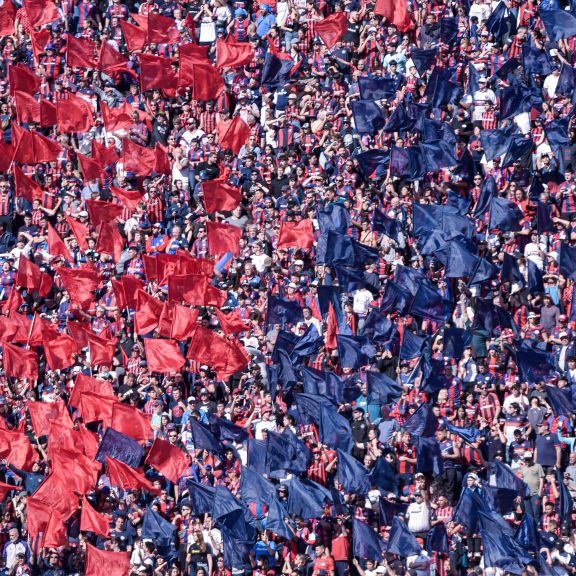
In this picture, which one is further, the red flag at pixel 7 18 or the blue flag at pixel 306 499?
the red flag at pixel 7 18

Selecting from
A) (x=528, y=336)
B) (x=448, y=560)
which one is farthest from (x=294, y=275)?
(x=448, y=560)

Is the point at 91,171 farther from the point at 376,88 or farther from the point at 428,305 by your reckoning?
the point at 428,305

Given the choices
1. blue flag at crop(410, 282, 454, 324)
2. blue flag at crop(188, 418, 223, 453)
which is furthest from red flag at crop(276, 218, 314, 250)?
blue flag at crop(188, 418, 223, 453)

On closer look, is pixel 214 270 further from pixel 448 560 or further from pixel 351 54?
pixel 448 560

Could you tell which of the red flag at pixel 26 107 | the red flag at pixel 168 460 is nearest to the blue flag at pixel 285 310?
the red flag at pixel 168 460

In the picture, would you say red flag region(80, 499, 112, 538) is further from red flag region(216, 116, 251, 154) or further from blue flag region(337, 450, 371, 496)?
red flag region(216, 116, 251, 154)

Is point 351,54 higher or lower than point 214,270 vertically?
higher

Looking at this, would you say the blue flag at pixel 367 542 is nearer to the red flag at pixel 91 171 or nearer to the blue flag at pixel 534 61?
the blue flag at pixel 534 61
